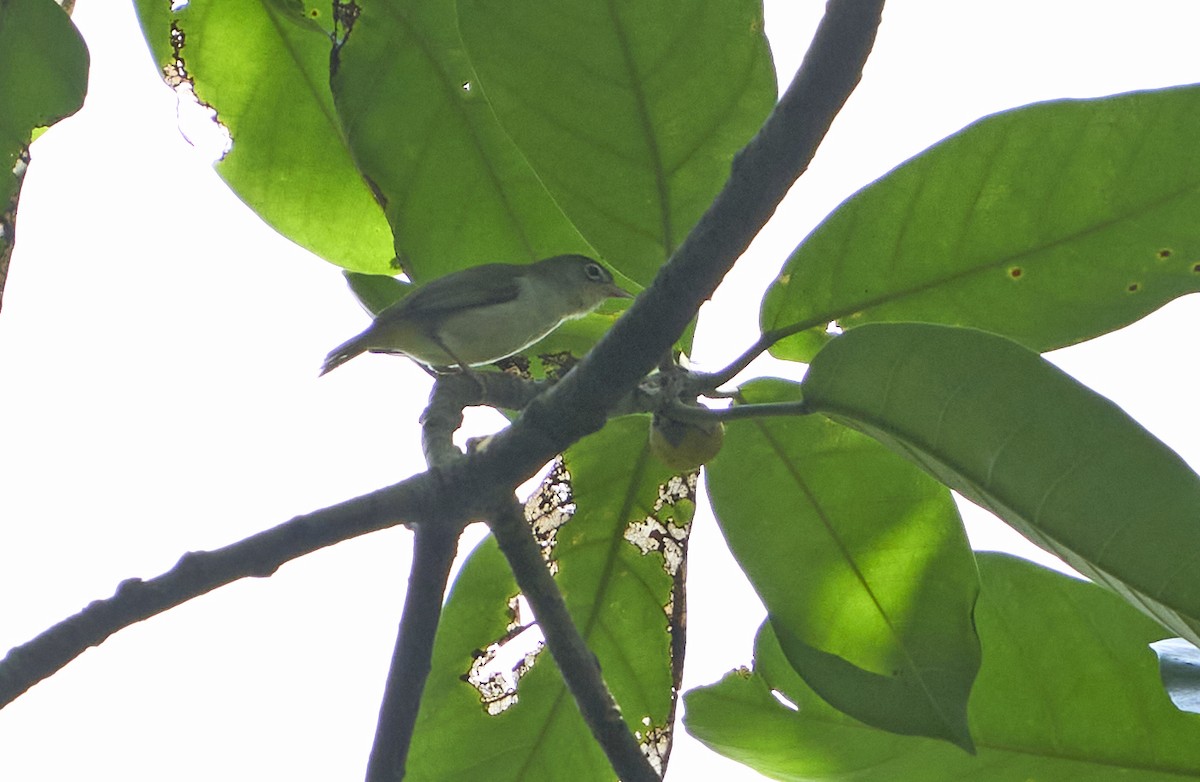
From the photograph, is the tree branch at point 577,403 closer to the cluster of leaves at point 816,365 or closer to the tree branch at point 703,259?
the tree branch at point 703,259

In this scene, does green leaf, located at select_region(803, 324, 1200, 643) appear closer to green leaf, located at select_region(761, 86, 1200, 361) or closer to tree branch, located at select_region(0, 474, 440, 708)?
green leaf, located at select_region(761, 86, 1200, 361)

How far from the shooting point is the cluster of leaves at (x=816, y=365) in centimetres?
135

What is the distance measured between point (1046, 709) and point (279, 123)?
1607mm

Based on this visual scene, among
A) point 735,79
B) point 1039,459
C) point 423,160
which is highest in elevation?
point 423,160

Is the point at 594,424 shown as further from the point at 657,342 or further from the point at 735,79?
the point at 735,79

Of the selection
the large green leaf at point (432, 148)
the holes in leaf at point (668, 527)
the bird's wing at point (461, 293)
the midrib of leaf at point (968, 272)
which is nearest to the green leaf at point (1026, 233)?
the midrib of leaf at point (968, 272)

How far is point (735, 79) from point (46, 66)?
1.00 meters

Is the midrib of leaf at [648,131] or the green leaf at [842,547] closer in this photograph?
the midrib of leaf at [648,131]

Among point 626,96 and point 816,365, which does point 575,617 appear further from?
point 626,96

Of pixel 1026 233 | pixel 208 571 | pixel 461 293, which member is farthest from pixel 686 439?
pixel 461 293

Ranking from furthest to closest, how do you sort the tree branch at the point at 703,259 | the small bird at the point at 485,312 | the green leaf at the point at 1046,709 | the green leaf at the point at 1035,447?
the small bird at the point at 485,312, the green leaf at the point at 1046,709, the green leaf at the point at 1035,447, the tree branch at the point at 703,259

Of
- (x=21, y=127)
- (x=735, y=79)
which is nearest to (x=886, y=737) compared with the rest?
(x=735, y=79)

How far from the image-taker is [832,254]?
1.58 m

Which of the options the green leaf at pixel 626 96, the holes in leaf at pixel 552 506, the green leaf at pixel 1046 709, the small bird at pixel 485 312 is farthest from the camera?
the small bird at pixel 485 312
